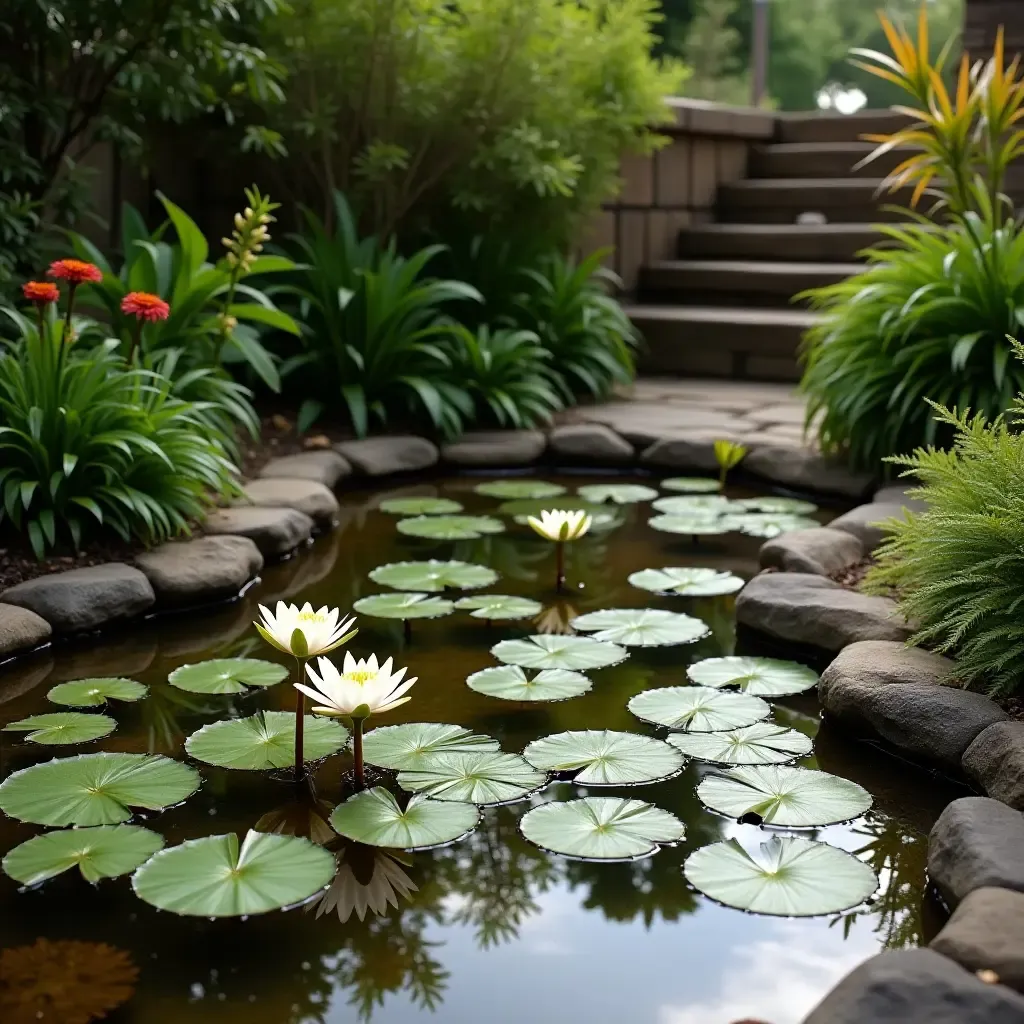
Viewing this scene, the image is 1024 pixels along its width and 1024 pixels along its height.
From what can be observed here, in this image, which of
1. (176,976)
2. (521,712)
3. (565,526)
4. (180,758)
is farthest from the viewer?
(565,526)

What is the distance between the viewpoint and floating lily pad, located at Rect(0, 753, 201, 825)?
6.65 feet

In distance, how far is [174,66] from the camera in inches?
166

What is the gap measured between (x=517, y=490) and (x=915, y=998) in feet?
9.93

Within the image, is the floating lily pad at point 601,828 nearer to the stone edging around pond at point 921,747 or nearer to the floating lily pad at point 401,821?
the floating lily pad at point 401,821

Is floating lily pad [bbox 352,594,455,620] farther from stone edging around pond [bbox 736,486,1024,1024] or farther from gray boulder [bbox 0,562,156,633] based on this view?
stone edging around pond [bbox 736,486,1024,1024]

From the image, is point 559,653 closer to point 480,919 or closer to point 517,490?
point 480,919

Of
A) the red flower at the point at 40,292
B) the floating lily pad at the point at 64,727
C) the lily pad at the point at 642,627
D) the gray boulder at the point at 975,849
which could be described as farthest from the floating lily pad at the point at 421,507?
the gray boulder at the point at 975,849

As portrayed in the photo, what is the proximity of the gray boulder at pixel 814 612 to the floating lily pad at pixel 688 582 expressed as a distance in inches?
7.1

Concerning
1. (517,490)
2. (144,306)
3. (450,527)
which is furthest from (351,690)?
(517,490)

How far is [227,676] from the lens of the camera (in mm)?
2645

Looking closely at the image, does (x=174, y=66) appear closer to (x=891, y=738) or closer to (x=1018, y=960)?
(x=891, y=738)

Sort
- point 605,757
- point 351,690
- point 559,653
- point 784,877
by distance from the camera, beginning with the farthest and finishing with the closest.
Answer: point 559,653 → point 605,757 → point 351,690 → point 784,877

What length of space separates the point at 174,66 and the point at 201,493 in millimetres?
1608

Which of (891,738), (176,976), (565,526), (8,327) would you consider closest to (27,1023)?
(176,976)
